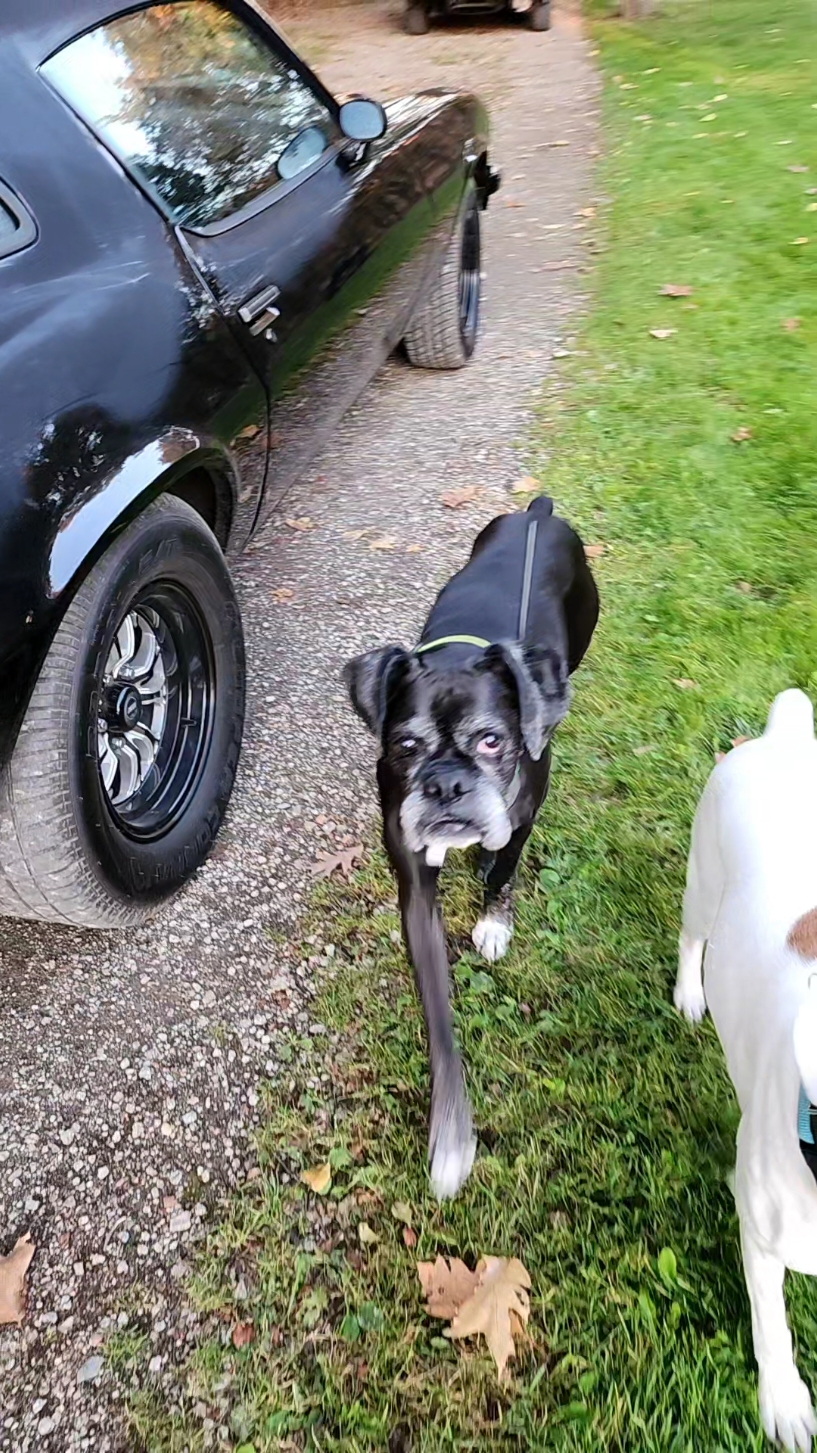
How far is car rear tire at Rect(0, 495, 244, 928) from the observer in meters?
2.22

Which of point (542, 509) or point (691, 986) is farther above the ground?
point (542, 509)

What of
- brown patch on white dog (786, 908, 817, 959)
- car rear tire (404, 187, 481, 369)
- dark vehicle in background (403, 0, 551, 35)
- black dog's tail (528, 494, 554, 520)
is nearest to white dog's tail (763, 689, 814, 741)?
brown patch on white dog (786, 908, 817, 959)

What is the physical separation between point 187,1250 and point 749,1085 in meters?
1.26

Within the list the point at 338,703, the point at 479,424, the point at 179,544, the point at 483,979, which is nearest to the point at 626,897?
the point at 483,979

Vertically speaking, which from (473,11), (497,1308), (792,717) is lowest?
(473,11)

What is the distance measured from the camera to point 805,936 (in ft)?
5.55

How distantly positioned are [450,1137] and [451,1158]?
0.05 metres

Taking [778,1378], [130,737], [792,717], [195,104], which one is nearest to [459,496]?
[195,104]

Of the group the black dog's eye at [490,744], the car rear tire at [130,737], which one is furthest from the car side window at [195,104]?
the black dog's eye at [490,744]

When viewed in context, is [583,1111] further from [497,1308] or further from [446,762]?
[446,762]

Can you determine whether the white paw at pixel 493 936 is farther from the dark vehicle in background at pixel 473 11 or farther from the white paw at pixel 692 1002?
the dark vehicle in background at pixel 473 11

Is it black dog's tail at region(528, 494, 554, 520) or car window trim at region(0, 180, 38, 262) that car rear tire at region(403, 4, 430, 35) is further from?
car window trim at region(0, 180, 38, 262)

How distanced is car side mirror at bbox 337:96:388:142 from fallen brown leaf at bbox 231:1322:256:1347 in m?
3.63

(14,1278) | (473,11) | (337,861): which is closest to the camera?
(14,1278)
